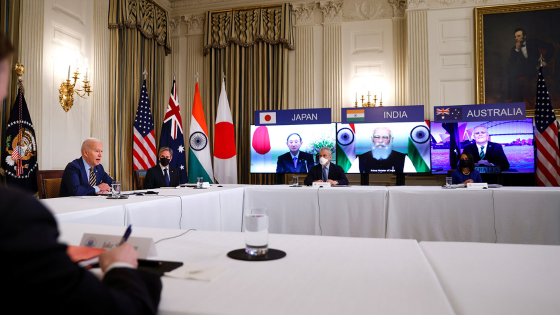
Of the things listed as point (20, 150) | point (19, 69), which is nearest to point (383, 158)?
point (20, 150)

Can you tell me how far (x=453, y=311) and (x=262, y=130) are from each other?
5898 millimetres

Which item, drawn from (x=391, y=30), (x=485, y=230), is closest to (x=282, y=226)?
(x=485, y=230)

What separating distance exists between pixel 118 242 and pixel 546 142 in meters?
6.33

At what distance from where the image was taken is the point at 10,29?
4.29 meters

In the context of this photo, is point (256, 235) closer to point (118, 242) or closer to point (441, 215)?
point (118, 242)

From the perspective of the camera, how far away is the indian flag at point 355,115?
6074 mm

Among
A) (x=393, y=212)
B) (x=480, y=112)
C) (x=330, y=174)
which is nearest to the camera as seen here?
(x=393, y=212)

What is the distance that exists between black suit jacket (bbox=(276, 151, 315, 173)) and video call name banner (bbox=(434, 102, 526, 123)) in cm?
217

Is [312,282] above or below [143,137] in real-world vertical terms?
below

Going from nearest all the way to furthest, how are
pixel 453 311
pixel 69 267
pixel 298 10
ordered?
1. pixel 69 267
2. pixel 453 311
3. pixel 298 10

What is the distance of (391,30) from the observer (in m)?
6.79

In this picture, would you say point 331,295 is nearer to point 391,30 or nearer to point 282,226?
point 282,226

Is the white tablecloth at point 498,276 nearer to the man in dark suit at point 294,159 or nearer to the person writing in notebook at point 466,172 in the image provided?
the person writing in notebook at point 466,172

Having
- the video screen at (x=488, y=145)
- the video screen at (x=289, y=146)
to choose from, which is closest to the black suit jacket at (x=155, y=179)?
the video screen at (x=289, y=146)
